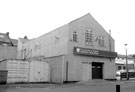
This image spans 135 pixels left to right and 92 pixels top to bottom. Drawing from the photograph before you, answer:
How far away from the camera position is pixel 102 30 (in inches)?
1186

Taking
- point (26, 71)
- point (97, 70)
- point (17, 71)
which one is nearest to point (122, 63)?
point (97, 70)

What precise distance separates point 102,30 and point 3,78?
1785 cm

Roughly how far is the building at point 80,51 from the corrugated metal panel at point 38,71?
3.93ft

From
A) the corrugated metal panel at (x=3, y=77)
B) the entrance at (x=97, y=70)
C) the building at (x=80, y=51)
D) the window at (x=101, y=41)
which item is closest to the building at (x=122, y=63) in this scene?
the window at (x=101, y=41)

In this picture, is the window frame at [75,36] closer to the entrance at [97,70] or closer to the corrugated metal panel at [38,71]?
the entrance at [97,70]

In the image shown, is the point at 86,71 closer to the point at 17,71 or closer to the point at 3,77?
the point at 17,71

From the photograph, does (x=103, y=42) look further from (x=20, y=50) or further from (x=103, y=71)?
(x=20, y=50)

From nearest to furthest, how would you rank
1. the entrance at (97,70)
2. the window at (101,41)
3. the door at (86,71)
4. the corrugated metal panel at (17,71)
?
the corrugated metal panel at (17,71) → the door at (86,71) → the entrance at (97,70) → the window at (101,41)

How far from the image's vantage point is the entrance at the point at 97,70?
27.7 metres

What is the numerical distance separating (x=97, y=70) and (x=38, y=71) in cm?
961

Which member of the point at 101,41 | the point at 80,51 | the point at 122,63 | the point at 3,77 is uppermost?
the point at 101,41

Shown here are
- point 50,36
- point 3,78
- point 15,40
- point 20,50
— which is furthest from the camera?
→ point 15,40

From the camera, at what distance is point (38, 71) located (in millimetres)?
25828

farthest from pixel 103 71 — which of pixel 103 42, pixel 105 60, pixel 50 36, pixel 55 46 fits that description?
pixel 50 36
